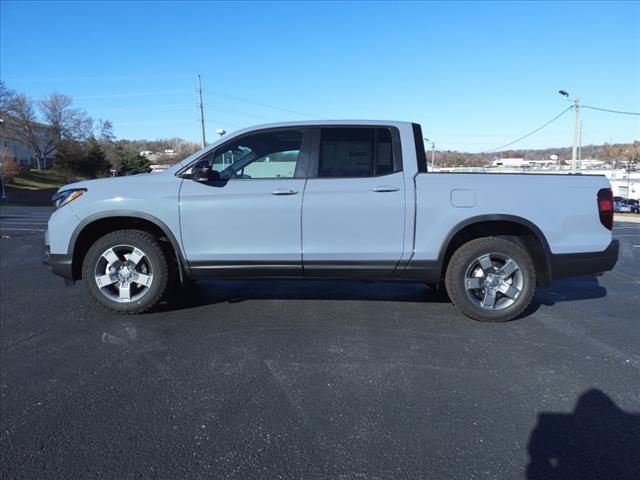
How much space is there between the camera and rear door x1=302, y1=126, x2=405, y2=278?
4.04 m

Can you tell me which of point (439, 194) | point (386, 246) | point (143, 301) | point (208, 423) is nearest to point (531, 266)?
point (439, 194)

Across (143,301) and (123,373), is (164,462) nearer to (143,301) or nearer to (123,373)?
(123,373)

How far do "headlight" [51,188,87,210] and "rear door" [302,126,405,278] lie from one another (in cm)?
226

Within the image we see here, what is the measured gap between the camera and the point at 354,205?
13.2 feet

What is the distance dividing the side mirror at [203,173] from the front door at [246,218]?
0.06 feet

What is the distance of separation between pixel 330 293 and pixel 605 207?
2955 millimetres

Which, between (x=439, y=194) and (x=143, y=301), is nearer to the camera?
(x=439, y=194)

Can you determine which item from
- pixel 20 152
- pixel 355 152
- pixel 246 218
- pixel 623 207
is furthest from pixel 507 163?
pixel 20 152

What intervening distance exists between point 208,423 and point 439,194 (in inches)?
108

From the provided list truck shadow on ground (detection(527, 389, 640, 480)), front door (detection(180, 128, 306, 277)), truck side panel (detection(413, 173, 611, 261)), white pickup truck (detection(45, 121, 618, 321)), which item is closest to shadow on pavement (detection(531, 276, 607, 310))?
white pickup truck (detection(45, 121, 618, 321))

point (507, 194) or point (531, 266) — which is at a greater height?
point (507, 194)

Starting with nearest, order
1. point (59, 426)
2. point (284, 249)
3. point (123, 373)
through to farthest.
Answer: point (59, 426)
point (123, 373)
point (284, 249)

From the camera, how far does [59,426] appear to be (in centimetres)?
252

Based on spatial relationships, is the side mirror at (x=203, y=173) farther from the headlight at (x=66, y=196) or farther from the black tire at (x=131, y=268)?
the headlight at (x=66, y=196)
